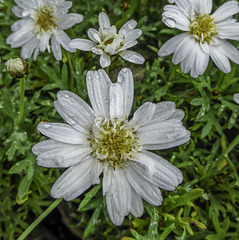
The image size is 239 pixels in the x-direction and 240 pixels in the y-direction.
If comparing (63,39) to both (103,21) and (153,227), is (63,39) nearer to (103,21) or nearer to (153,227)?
(103,21)

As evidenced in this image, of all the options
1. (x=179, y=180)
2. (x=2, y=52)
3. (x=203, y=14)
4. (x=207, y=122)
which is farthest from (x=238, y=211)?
(x=2, y=52)

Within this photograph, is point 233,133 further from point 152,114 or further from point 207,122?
point 152,114

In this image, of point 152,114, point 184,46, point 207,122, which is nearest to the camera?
point 152,114

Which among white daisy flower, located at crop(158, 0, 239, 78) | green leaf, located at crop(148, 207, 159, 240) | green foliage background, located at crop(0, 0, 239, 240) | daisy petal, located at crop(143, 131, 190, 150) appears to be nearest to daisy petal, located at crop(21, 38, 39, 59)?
green foliage background, located at crop(0, 0, 239, 240)

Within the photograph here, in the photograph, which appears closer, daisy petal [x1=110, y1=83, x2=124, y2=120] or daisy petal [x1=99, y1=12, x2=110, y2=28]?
daisy petal [x1=110, y1=83, x2=124, y2=120]

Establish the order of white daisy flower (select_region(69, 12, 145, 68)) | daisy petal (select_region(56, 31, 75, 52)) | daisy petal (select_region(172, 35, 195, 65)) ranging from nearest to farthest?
1. white daisy flower (select_region(69, 12, 145, 68))
2. daisy petal (select_region(172, 35, 195, 65))
3. daisy petal (select_region(56, 31, 75, 52))

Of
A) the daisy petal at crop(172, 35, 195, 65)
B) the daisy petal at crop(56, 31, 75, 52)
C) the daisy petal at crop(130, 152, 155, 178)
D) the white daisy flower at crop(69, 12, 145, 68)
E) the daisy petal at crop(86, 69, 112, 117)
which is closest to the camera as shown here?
the daisy petal at crop(130, 152, 155, 178)

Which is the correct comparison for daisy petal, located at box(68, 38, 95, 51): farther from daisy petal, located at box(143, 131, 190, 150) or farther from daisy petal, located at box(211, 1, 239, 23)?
daisy petal, located at box(211, 1, 239, 23)
